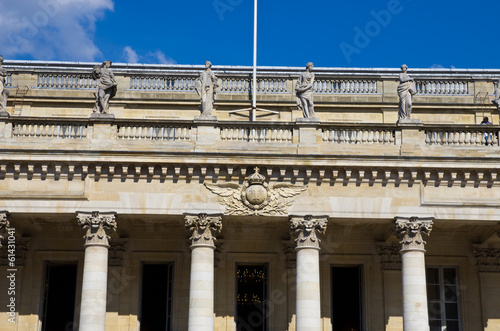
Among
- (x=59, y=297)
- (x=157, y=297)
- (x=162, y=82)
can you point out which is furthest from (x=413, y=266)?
(x=59, y=297)

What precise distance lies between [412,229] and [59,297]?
41.1 ft

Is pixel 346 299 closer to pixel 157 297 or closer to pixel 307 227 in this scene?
pixel 307 227

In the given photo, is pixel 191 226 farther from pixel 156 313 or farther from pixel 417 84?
pixel 417 84

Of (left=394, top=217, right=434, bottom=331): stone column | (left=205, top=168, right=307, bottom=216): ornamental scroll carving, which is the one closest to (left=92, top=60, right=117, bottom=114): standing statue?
(left=205, top=168, right=307, bottom=216): ornamental scroll carving

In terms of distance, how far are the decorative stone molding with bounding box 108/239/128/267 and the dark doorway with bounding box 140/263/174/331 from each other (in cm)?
113

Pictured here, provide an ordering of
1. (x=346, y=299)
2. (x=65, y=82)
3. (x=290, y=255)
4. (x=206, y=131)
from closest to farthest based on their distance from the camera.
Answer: (x=206, y=131) → (x=290, y=255) → (x=346, y=299) → (x=65, y=82)

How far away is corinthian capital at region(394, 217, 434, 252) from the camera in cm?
2828

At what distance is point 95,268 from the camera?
1091 inches

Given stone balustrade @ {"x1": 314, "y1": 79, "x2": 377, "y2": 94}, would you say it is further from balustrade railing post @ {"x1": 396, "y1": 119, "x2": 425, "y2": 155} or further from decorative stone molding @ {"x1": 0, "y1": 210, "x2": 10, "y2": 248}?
decorative stone molding @ {"x1": 0, "y1": 210, "x2": 10, "y2": 248}

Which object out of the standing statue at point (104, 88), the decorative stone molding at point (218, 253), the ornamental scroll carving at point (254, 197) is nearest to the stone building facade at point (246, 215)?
the ornamental scroll carving at point (254, 197)

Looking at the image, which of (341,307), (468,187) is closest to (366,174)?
(468,187)

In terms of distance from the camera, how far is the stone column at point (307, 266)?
1089 inches

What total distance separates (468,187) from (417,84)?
727 cm

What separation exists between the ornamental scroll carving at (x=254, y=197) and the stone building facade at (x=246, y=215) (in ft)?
0.12
